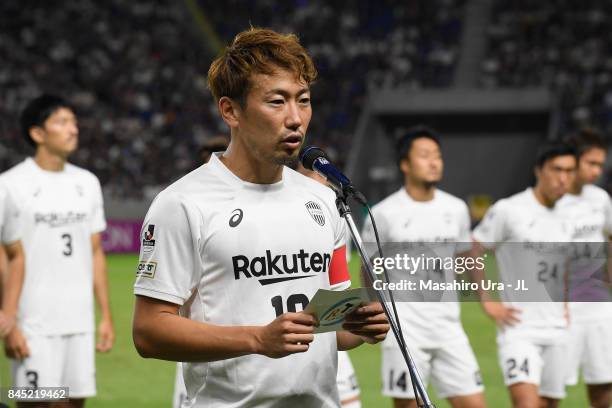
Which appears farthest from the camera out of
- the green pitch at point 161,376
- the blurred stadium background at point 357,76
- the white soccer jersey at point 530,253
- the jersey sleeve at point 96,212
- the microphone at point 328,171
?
the blurred stadium background at point 357,76

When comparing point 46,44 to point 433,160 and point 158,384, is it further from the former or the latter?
point 433,160

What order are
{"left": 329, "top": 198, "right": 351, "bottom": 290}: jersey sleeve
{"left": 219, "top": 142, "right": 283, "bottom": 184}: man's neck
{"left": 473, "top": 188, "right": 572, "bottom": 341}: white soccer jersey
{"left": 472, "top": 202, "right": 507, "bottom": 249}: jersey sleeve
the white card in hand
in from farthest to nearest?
{"left": 472, "top": 202, "right": 507, "bottom": 249}: jersey sleeve < {"left": 473, "top": 188, "right": 572, "bottom": 341}: white soccer jersey < {"left": 329, "top": 198, "right": 351, "bottom": 290}: jersey sleeve < {"left": 219, "top": 142, "right": 283, "bottom": 184}: man's neck < the white card in hand

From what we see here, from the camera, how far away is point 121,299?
632 inches

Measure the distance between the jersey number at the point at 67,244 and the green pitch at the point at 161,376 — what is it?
6.62 ft

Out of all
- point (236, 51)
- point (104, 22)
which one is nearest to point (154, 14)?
point (104, 22)

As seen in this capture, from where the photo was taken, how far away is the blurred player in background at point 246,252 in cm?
298

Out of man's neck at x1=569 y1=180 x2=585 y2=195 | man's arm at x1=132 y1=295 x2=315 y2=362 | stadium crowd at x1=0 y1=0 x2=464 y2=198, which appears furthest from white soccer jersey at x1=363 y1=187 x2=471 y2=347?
stadium crowd at x1=0 y1=0 x2=464 y2=198

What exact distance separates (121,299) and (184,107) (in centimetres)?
1533

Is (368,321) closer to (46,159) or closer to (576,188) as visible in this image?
(46,159)

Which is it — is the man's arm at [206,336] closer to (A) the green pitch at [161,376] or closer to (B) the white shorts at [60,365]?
(B) the white shorts at [60,365]

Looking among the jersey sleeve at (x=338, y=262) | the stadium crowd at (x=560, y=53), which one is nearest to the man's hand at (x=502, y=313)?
the jersey sleeve at (x=338, y=262)

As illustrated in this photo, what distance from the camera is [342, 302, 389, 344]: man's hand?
279 centimetres

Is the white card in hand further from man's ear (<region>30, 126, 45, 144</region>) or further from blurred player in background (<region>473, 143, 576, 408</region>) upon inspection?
blurred player in background (<region>473, 143, 576, 408</region>)

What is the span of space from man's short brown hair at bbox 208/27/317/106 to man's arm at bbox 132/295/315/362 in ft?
2.37
